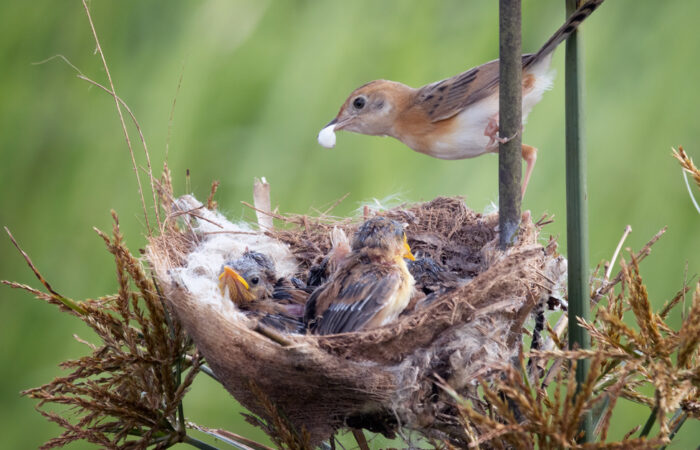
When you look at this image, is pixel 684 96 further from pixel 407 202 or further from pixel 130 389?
pixel 130 389

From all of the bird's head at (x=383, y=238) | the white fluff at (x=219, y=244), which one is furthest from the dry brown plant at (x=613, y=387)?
the white fluff at (x=219, y=244)

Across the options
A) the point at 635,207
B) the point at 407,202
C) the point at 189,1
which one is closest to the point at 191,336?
the point at 407,202

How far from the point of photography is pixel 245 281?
1.54 metres

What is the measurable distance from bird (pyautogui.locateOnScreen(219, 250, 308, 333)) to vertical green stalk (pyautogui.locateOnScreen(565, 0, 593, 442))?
550mm

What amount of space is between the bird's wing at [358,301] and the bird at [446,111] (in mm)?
393

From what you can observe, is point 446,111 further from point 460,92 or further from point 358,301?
point 358,301

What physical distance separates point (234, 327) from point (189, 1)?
56.6 inches

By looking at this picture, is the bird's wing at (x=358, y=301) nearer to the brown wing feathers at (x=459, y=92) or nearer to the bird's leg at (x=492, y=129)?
the bird's leg at (x=492, y=129)

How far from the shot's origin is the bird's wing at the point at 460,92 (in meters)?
1.64

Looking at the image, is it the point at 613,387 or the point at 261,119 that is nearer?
the point at 613,387

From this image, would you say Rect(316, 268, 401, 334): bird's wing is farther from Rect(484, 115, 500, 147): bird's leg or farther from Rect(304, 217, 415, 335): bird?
Rect(484, 115, 500, 147): bird's leg

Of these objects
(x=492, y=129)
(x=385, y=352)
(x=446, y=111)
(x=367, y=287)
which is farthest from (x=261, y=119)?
(x=385, y=352)

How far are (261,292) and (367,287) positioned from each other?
305 millimetres

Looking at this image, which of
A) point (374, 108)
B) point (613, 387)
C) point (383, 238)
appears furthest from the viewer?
point (374, 108)
